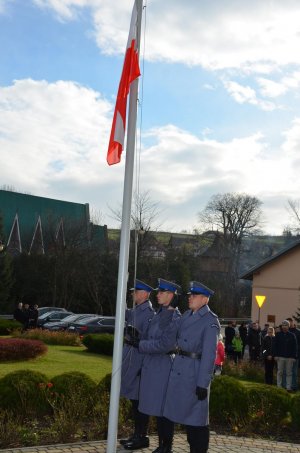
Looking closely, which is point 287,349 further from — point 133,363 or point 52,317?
point 52,317

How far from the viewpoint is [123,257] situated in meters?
6.63

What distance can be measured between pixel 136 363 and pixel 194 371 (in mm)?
1489

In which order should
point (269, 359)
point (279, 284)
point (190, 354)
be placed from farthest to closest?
point (279, 284), point (269, 359), point (190, 354)

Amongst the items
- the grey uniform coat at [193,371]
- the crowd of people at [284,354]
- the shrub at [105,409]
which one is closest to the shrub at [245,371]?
the crowd of people at [284,354]

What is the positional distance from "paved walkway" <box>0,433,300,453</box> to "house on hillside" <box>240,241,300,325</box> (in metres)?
→ 28.5

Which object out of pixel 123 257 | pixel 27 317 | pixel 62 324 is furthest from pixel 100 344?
pixel 123 257

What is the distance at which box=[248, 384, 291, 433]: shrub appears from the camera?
9430 mm

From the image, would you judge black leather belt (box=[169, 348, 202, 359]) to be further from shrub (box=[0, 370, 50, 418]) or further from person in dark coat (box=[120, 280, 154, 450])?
shrub (box=[0, 370, 50, 418])

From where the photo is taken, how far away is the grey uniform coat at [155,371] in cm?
722

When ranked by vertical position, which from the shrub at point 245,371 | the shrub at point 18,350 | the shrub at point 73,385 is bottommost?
the shrub at point 245,371

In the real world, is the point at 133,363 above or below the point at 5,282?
below

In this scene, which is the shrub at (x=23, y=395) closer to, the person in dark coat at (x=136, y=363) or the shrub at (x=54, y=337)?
the person in dark coat at (x=136, y=363)

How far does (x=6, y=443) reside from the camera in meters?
7.41

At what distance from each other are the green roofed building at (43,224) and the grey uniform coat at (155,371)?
45273 mm
